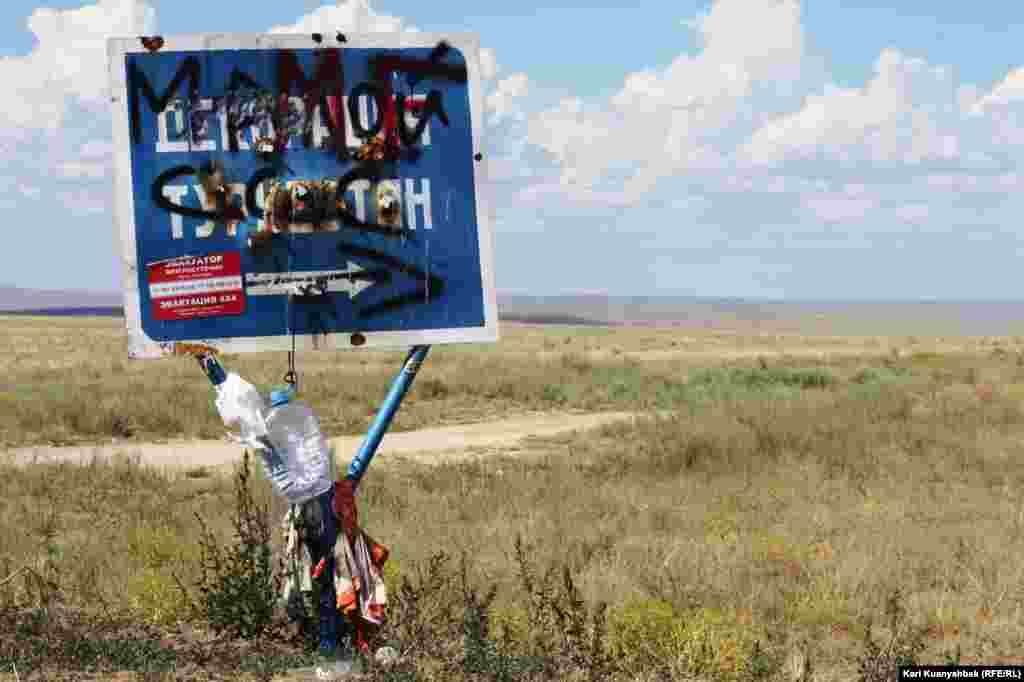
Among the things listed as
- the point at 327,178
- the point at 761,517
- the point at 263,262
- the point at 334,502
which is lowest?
the point at 761,517

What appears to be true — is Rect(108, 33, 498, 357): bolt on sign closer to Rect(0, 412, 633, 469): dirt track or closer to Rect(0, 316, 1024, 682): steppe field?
Rect(0, 316, 1024, 682): steppe field

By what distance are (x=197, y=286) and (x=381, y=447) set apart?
47.4 ft

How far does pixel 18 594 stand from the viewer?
7168mm

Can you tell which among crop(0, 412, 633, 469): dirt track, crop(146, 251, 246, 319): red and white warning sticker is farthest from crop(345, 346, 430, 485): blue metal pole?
crop(0, 412, 633, 469): dirt track

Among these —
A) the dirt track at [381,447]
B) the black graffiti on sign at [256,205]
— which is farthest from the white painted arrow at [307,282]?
the dirt track at [381,447]

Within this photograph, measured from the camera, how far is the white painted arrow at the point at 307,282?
19.1ft

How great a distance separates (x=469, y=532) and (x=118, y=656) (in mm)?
4924

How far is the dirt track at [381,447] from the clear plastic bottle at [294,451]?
11444mm

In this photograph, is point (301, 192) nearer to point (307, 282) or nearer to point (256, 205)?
point (256, 205)

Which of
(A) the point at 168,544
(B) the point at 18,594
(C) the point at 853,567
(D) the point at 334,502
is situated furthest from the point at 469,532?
(D) the point at 334,502

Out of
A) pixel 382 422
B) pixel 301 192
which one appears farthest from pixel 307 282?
pixel 382 422

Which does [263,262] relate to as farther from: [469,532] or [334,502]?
[469,532]

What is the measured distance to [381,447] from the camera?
65.8 ft

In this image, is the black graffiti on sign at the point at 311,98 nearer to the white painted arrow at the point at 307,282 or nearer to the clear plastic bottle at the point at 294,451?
the white painted arrow at the point at 307,282
